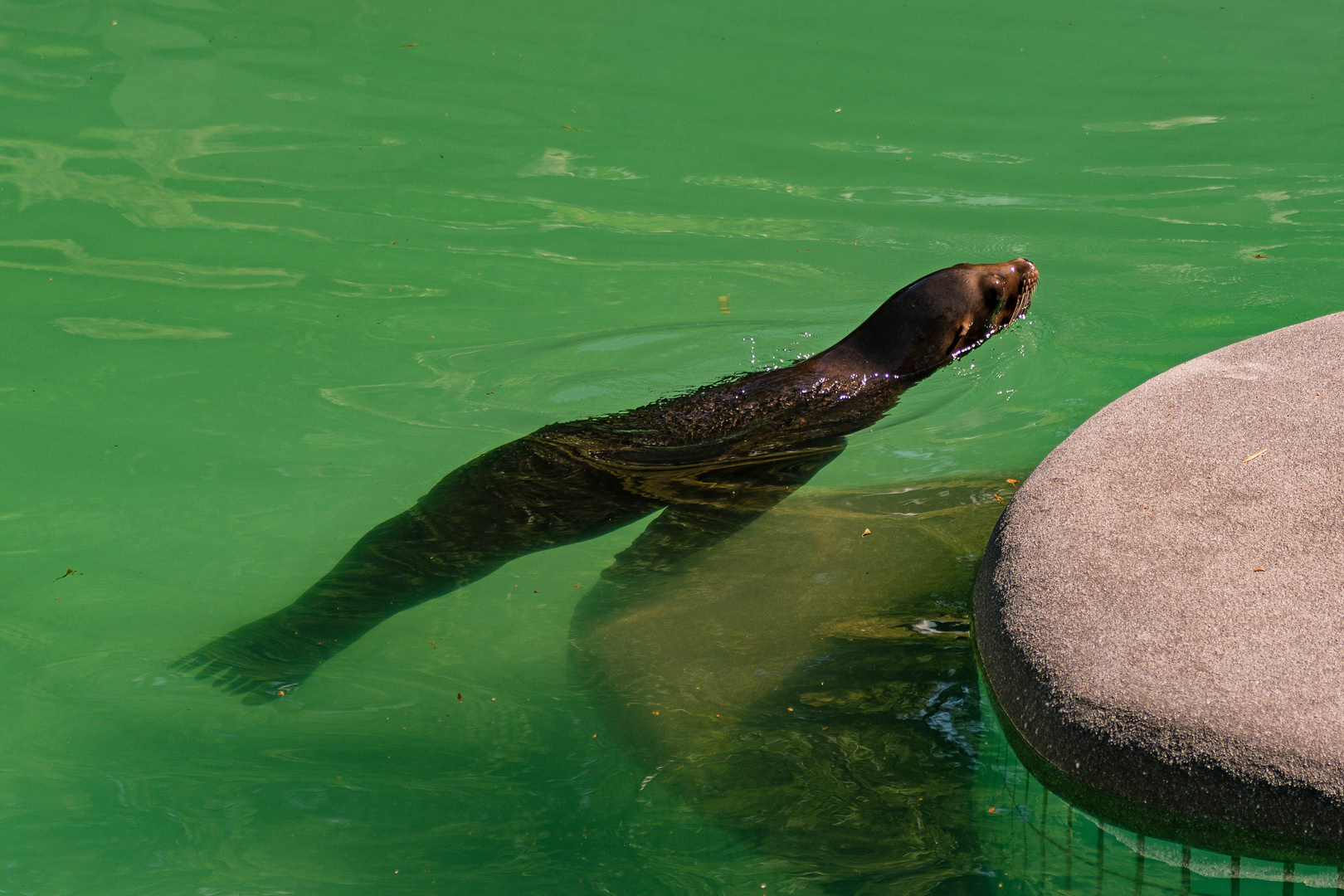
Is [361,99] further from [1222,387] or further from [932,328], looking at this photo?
[1222,387]

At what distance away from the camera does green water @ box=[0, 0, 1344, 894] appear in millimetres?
3393

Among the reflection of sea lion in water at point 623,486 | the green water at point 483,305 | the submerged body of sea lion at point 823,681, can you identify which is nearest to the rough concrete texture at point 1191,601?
the green water at point 483,305

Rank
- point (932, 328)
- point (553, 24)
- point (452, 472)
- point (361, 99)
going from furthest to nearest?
1. point (553, 24)
2. point (361, 99)
3. point (932, 328)
4. point (452, 472)

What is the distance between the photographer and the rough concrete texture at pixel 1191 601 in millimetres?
2613

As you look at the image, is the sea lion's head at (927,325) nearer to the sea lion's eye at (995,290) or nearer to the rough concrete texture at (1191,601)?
the sea lion's eye at (995,290)

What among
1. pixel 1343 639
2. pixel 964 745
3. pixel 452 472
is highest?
pixel 1343 639

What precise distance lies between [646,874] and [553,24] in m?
8.48

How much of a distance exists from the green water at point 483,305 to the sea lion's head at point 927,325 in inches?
8.4

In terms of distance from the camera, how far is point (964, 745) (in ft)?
11.2

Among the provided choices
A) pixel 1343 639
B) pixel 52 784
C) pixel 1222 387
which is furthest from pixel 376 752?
pixel 1222 387

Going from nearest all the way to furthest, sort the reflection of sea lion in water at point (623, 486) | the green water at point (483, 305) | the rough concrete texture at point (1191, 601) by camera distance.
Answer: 1. the rough concrete texture at point (1191, 601)
2. the green water at point (483, 305)
3. the reflection of sea lion in water at point (623, 486)

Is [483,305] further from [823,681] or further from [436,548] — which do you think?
[823,681]

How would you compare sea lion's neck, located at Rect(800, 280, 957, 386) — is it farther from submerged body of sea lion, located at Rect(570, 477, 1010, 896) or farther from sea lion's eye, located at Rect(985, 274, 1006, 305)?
submerged body of sea lion, located at Rect(570, 477, 1010, 896)

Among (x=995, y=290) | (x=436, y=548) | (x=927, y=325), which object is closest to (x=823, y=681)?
(x=436, y=548)
